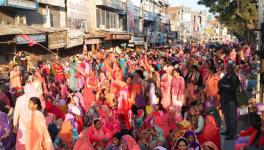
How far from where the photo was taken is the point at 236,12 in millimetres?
33375

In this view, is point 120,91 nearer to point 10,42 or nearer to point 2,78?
point 2,78

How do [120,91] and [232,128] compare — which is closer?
[232,128]

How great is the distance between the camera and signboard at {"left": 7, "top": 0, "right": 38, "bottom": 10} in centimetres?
2043

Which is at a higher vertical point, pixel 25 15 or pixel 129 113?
pixel 25 15

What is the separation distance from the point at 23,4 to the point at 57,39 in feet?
7.01

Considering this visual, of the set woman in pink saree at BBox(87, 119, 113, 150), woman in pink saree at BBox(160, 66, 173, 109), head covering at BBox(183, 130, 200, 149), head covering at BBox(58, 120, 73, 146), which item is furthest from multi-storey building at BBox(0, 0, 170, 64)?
head covering at BBox(183, 130, 200, 149)

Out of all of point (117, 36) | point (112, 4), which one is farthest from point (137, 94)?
point (112, 4)

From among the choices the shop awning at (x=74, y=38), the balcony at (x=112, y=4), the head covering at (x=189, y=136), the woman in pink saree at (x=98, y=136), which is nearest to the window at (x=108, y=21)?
the balcony at (x=112, y=4)

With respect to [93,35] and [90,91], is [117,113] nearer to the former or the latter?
[90,91]

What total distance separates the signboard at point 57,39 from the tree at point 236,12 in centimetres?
1223

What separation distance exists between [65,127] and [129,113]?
9.04 feet

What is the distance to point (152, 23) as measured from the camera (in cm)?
6994

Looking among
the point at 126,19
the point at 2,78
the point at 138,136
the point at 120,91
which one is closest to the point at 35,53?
the point at 2,78

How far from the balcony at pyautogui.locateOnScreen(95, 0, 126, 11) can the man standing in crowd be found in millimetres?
28201
